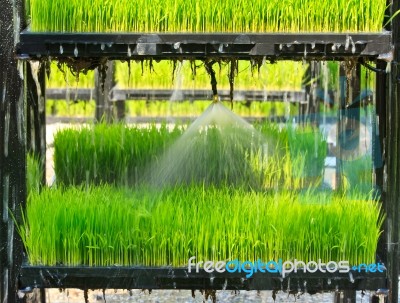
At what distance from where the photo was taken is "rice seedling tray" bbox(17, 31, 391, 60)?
1.67 meters

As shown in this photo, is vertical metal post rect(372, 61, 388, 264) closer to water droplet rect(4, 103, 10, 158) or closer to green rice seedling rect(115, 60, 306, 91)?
water droplet rect(4, 103, 10, 158)

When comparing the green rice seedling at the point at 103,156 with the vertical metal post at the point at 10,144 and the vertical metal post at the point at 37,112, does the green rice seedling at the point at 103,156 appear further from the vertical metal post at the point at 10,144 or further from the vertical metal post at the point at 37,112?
the vertical metal post at the point at 10,144

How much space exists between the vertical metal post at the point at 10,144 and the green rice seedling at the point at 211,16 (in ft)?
0.22

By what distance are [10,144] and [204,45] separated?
54cm

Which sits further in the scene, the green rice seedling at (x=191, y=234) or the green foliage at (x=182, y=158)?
the green foliage at (x=182, y=158)

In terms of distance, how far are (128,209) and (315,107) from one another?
2.79 m

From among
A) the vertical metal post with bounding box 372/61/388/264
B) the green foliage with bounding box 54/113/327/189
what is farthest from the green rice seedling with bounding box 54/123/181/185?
the vertical metal post with bounding box 372/61/388/264

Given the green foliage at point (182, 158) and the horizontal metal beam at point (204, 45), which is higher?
the horizontal metal beam at point (204, 45)

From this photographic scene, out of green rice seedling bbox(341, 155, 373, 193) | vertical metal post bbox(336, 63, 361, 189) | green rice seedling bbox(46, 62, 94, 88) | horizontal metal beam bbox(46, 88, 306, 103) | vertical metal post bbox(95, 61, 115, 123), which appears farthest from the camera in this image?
green rice seedling bbox(46, 62, 94, 88)

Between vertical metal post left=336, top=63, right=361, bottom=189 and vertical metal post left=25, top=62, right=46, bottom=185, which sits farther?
vertical metal post left=336, top=63, right=361, bottom=189

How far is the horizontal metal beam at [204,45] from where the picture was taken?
1.67 metres

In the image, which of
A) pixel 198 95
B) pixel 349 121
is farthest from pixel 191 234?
pixel 198 95

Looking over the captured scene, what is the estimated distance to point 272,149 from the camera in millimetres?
2518

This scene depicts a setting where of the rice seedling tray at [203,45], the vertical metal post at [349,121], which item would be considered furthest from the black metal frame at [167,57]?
the vertical metal post at [349,121]
